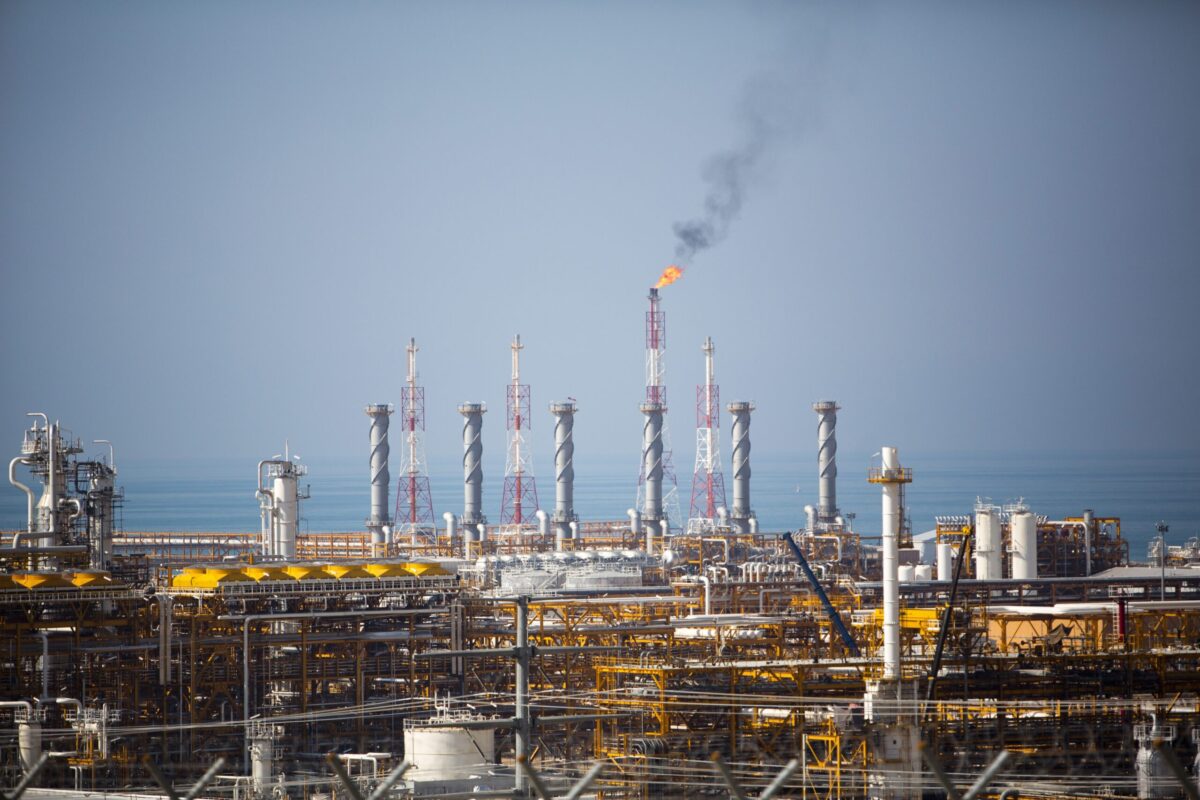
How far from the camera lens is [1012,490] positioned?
187000mm

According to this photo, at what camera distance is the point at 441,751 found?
2970 centimetres

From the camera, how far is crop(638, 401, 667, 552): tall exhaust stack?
80875mm

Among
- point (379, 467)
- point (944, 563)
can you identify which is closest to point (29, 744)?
point (944, 563)

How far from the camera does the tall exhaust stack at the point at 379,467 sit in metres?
81.1

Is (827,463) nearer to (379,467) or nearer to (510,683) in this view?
(379,467)

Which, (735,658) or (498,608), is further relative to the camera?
(498,608)

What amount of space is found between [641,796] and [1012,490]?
524 ft

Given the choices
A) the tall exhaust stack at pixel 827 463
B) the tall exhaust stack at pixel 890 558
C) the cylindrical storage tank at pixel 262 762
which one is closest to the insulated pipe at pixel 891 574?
the tall exhaust stack at pixel 890 558

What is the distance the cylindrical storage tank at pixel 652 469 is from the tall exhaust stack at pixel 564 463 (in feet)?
10.9

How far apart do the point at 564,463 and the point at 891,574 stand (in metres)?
48.5

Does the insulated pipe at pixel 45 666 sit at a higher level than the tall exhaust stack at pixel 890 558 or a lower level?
lower

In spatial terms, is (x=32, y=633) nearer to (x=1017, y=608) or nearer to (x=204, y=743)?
(x=204, y=743)

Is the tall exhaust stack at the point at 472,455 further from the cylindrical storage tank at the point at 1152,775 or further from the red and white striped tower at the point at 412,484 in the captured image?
the cylindrical storage tank at the point at 1152,775

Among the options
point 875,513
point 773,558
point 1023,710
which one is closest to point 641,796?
point 1023,710
